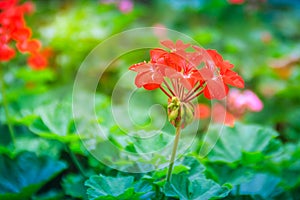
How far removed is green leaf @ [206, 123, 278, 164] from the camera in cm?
120

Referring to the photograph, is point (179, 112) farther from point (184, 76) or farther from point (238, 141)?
point (238, 141)

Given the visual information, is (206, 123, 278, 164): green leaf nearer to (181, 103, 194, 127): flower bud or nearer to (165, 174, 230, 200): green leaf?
(165, 174, 230, 200): green leaf

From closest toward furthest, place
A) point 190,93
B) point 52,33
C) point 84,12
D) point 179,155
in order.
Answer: point 190,93 < point 179,155 < point 52,33 < point 84,12

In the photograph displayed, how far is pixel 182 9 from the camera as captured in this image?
A: 2.80 m

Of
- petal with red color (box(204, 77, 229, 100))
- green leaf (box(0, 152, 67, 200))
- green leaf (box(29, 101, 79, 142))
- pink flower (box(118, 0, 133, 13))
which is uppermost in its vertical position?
pink flower (box(118, 0, 133, 13))

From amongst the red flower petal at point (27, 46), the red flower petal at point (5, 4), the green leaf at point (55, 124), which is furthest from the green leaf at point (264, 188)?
the red flower petal at point (5, 4)

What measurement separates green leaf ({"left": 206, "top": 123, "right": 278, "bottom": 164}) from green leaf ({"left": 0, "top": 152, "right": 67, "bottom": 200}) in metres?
0.44

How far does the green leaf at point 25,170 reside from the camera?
1.14 metres

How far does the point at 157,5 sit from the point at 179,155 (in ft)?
6.93

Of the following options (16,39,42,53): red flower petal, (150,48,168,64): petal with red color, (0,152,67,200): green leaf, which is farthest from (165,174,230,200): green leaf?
(16,39,42,53): red flower petal

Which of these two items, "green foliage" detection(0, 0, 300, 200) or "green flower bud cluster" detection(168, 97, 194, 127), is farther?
"green foliage" detection(0, 0, 300, 200)

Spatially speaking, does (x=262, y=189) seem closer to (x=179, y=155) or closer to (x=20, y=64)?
(x=179, y=155)

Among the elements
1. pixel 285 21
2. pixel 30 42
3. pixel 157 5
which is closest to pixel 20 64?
pixel 157 5

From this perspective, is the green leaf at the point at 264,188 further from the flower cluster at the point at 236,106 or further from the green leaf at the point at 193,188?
the flower cluster at the point at 236,106
